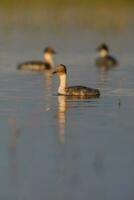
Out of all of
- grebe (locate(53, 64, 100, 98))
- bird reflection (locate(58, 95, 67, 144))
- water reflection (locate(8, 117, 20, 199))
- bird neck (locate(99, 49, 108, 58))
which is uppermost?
bird neck (locate(99, 49, 108, 58))

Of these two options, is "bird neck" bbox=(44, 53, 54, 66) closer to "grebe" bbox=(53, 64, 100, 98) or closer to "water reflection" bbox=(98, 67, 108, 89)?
"water reflection" bbox=(98, 67, 108, 89)

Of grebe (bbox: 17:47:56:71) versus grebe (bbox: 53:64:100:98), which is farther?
grebe (bbox: 17:47:56:71)

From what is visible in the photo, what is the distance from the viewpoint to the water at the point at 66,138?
11820 mm

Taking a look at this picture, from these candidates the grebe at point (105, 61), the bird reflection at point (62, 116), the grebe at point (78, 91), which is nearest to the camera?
the bird reflection at point (62, 116)

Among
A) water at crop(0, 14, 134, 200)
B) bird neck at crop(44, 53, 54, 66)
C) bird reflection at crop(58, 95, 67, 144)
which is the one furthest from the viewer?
bird neck at crop(44, 53, 54, 66)

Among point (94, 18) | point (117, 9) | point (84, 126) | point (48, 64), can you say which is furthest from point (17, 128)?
point (117, 9)

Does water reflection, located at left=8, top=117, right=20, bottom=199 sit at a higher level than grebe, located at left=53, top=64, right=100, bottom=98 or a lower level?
lower

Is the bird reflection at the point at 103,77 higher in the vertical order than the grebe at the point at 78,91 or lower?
higher

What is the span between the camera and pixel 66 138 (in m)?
14.8

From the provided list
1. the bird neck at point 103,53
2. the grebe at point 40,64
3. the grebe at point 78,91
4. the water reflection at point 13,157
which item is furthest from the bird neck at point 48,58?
the water reflection at point 13,157

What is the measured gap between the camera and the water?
465 inches

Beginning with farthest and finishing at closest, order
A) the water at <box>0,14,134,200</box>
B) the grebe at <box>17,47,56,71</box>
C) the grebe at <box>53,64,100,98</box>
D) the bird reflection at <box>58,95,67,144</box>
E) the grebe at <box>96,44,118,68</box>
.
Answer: the grebe at <box>96,44,118,68</box> → the grebe at <box>17,47,56,71</box> → the grebe at <box>53,64,100,98</box> → the bird reflection at <box>58,95,67,144</box> → the water at <box>0,14,134,200</box>

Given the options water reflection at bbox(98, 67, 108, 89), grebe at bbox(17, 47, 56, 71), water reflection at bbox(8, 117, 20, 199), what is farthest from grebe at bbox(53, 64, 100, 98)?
grebe at bbox(17, 47, 56, 71)

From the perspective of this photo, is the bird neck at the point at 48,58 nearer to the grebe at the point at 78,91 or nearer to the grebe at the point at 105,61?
the grebe at the point at 105,61
